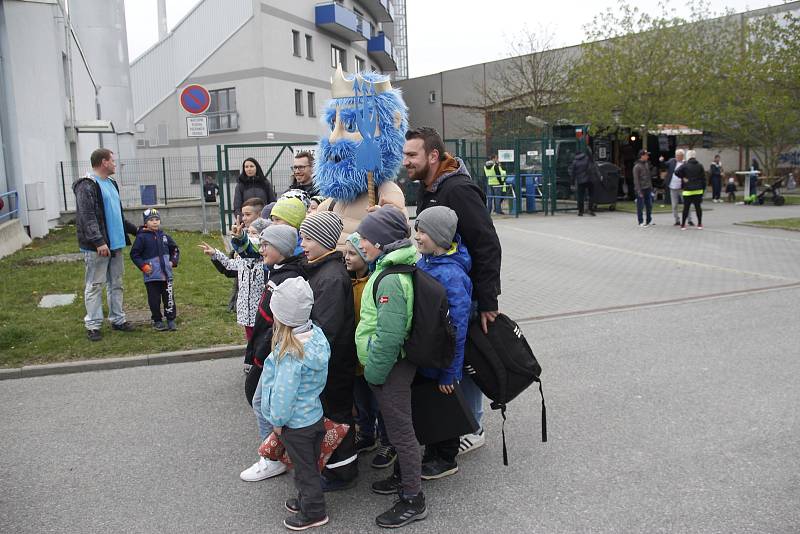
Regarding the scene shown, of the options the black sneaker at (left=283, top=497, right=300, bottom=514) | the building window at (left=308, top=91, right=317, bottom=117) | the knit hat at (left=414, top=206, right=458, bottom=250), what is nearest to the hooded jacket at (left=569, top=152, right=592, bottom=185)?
the knit hat at (left=414, top=206, right=458, bottom=250)

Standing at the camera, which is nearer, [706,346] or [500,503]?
[500,503]

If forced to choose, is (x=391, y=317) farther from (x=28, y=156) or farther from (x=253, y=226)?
(x=28, y=156)

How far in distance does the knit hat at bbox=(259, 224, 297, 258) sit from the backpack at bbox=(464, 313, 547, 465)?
117 cm

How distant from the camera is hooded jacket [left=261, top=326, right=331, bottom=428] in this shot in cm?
353

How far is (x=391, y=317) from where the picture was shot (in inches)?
140

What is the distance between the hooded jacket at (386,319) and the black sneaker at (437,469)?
826mm

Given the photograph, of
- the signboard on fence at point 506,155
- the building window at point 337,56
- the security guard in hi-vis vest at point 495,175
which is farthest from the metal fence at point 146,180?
the building window at point 337,56

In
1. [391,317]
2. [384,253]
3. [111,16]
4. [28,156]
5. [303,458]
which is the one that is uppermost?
[111,16]

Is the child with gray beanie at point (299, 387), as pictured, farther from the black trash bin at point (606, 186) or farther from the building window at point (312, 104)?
the building window at point (312, 104)

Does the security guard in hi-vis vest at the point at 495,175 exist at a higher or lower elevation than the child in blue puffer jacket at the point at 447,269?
higher

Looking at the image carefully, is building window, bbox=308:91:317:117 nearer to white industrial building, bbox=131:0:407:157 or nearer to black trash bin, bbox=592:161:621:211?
white industrial building, bbox=131:0:407:157

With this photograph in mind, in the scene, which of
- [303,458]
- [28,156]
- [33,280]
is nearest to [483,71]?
[28,156]

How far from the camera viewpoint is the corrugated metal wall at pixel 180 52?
1406 inches

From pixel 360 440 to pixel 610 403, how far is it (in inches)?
78.1
